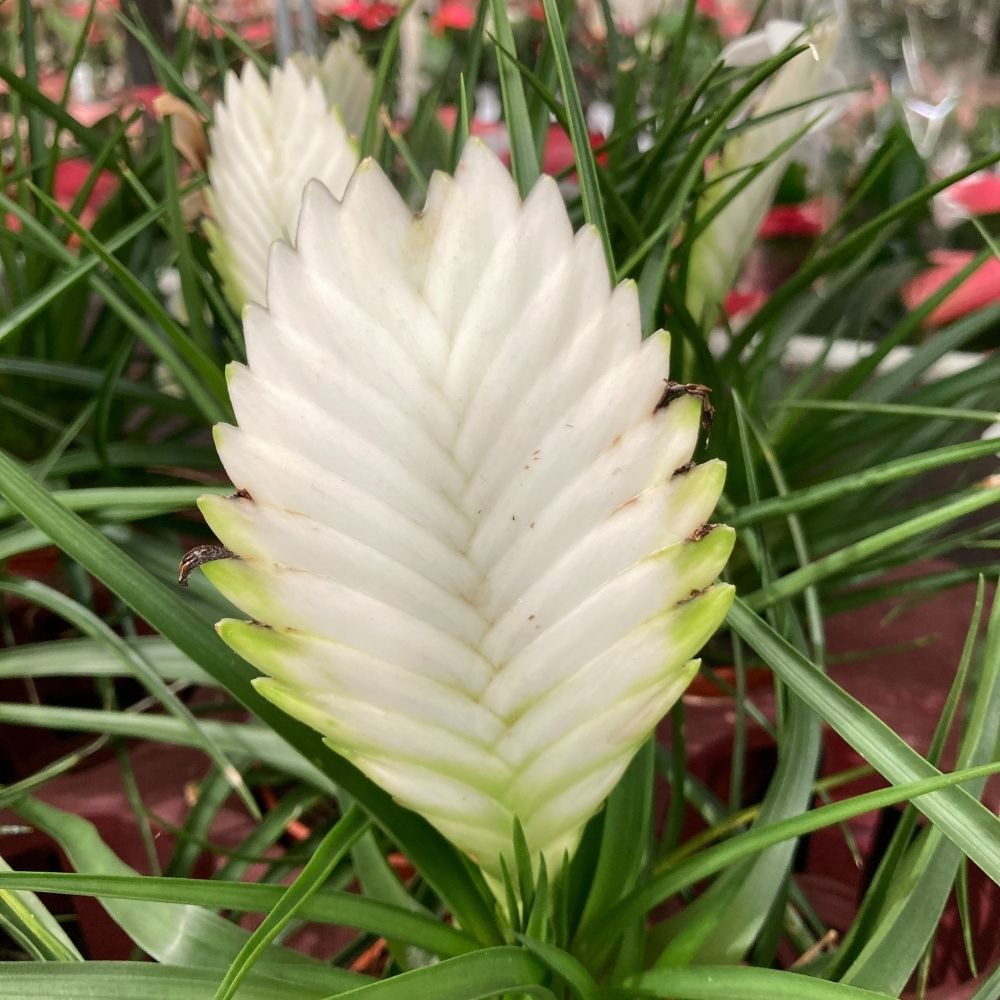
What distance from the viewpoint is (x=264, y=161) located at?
1.08 feet

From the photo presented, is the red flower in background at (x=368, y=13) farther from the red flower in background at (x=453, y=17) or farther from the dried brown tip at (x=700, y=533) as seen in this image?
the dried brown tip at (x=700, y=533)

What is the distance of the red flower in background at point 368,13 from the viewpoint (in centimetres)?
116

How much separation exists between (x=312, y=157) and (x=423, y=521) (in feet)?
0.66

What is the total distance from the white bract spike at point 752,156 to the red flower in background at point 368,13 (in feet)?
2.77

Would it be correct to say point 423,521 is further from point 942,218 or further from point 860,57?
point 860,57

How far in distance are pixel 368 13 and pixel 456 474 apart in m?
1.20

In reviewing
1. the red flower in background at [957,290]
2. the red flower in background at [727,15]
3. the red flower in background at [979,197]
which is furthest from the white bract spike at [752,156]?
the red flower in background at [727,15]

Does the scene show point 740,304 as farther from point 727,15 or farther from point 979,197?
point 727,15

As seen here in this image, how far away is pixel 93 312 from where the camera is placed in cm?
62

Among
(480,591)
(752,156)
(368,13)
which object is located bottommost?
(480,591)

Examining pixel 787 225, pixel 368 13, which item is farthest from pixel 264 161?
pixel 368 13

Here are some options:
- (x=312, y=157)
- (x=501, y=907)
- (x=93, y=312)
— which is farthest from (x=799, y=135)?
(x=93, y=312)

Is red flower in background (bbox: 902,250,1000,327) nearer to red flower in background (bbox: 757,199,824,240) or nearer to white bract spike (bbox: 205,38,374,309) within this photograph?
red flower in background (bbox: 757,199,824,240)

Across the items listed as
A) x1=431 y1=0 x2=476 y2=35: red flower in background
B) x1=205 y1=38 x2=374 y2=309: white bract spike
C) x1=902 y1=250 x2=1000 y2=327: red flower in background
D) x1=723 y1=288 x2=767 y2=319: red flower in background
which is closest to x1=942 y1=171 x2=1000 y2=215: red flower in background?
x1=902 y1=250 x2=1000 y2=327: red flower in background
